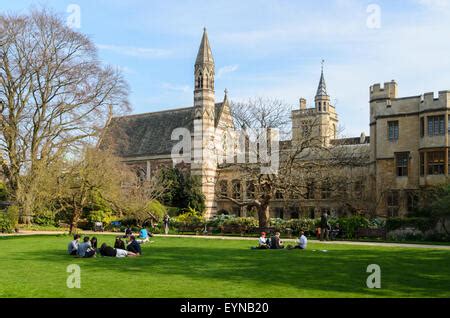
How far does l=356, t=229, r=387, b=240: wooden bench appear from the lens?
26.9 m

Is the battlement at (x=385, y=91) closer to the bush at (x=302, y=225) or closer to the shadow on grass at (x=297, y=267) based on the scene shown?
the bush at (x=302, y=225)

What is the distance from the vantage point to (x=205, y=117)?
5216 cm

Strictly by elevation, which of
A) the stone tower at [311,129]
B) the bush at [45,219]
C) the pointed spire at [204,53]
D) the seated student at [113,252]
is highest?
the pointed spire at [204,53]

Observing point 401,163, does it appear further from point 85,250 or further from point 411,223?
point 85,250

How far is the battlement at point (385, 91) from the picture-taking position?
122 ft

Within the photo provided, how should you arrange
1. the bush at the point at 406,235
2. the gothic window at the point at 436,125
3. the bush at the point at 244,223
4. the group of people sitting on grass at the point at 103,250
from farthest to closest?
the gothic window at the point at 436,125 < the bush at the point at 244,223 < the bush at the point at 406,235 < the group of people sitting on grass at the point at 103,250

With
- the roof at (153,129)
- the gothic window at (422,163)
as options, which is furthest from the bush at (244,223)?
the roof at (153,129)

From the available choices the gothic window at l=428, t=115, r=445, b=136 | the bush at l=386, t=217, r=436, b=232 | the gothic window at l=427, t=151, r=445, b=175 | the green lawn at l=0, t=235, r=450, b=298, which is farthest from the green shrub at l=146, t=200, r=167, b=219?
the green lawn at l=0, t=235, r=450, b=298

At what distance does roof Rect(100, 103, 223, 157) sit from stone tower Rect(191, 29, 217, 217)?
3.37 metres

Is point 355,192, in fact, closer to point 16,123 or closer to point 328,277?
point 16,123

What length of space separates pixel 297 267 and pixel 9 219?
2409 centimetres

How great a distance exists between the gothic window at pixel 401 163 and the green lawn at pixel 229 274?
56.9ft

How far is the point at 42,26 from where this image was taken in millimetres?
34219

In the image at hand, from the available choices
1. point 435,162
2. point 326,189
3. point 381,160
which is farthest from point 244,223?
point 435,162
